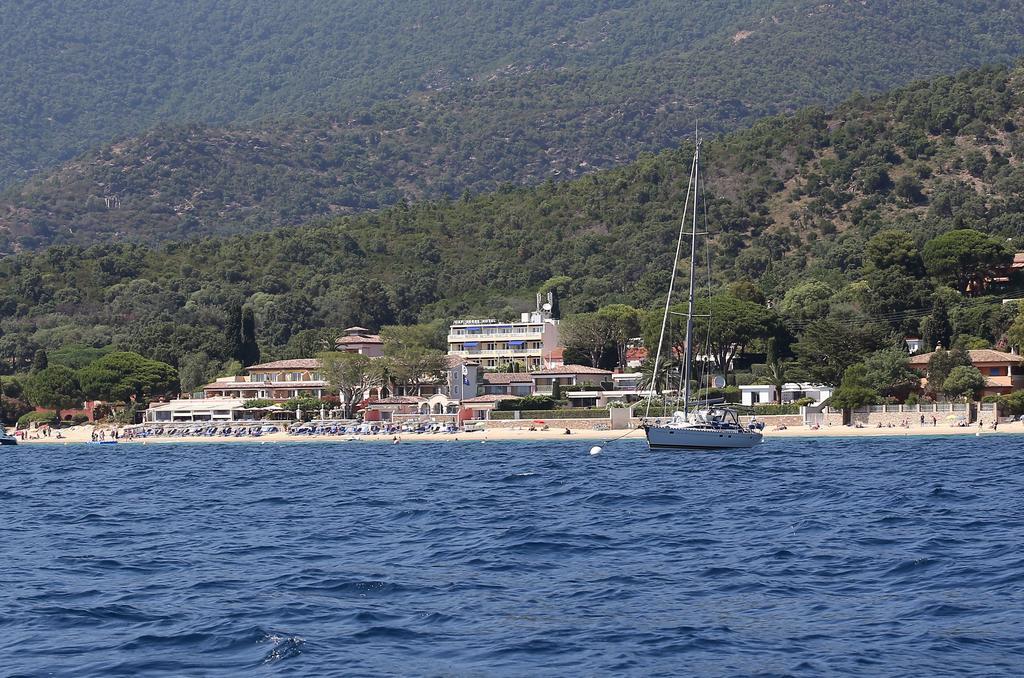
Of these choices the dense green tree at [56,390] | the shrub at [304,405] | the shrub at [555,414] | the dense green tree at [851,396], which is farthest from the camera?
the dense green tree at [56,390]

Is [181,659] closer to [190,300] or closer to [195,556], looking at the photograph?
[195,556]

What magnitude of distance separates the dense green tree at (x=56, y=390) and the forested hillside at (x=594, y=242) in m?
14.6

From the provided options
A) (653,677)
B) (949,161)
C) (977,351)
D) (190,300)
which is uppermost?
(949,161)

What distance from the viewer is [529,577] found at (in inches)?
994

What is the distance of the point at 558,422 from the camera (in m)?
88.0

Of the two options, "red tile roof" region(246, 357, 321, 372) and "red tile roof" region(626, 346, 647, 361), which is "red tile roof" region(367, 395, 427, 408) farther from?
"red tile roof" region(626, 346, 647, 361)

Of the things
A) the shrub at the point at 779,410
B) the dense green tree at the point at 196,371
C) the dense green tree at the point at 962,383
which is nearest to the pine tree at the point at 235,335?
the dense green tree at the point at 196,371

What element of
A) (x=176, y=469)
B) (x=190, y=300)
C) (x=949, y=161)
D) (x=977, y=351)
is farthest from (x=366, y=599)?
(x=949, y=161)

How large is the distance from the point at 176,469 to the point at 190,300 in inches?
3547

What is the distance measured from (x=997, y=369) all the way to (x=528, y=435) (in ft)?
88.6

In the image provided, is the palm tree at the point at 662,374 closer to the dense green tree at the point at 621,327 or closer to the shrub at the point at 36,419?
the dense green tree at the point at 621,327

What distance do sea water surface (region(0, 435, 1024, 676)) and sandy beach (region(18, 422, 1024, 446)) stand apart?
26542mm

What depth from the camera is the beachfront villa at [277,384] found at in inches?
4208

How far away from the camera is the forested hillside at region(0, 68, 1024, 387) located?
5566 inches
